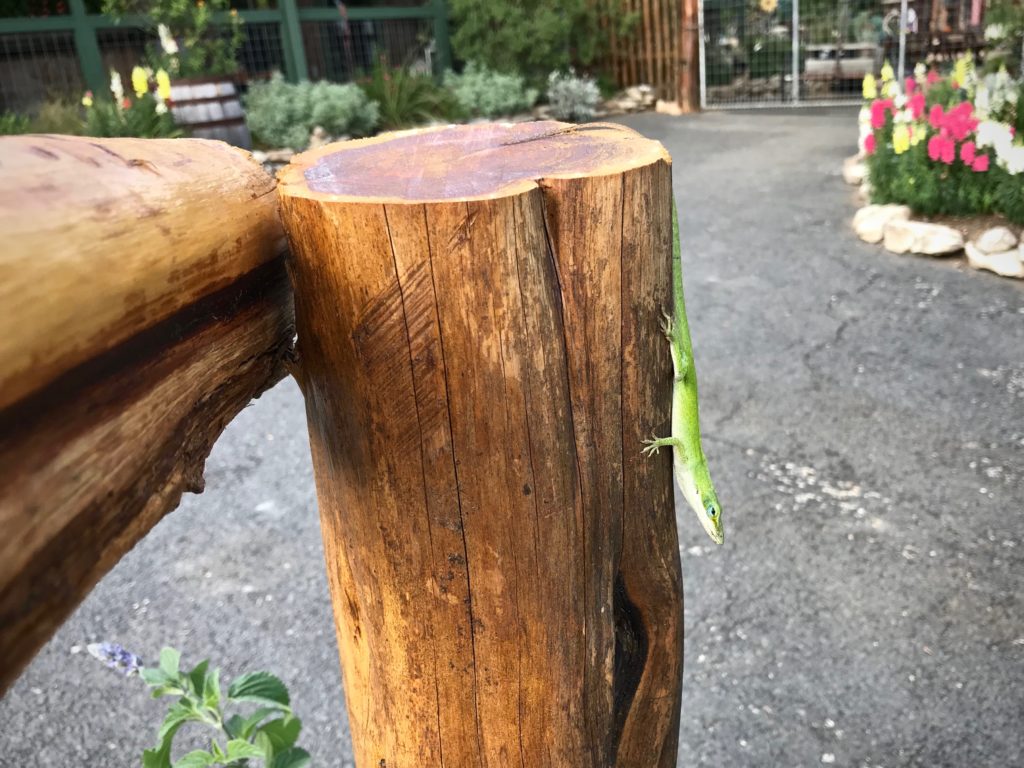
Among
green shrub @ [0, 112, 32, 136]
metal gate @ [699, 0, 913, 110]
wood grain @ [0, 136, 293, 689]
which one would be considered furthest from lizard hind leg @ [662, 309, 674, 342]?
metal gate @ [699, 0, 913, 110]

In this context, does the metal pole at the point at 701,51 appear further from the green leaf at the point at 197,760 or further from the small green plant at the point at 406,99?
the green leaf at the point at 197,760

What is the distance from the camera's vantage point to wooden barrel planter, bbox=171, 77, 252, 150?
964 centimetres

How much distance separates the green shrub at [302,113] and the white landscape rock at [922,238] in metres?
7.00

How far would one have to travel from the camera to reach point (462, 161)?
50.8 inches

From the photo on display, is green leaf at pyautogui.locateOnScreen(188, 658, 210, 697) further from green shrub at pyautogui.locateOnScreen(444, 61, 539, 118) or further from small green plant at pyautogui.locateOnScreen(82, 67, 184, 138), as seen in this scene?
green shrub at pyautogui.locateOnScreen(444, 61, 539, 118)

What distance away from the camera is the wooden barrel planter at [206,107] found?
9641 mm

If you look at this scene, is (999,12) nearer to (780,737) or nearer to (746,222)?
(746,222)

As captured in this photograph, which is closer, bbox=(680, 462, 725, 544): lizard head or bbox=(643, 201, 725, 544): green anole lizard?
bbox=(643, 201, 725, 544): green anole lizard

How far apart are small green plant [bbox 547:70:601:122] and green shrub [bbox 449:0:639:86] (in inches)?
28.2

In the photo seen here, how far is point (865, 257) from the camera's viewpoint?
674cm

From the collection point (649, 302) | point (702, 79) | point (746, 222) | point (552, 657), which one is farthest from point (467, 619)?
point (702, 79)

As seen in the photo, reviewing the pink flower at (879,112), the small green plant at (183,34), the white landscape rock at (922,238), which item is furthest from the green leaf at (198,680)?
the small green plant at (183,34)

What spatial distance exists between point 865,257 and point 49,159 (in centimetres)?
683

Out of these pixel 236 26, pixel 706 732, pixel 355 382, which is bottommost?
pixel 706 732
